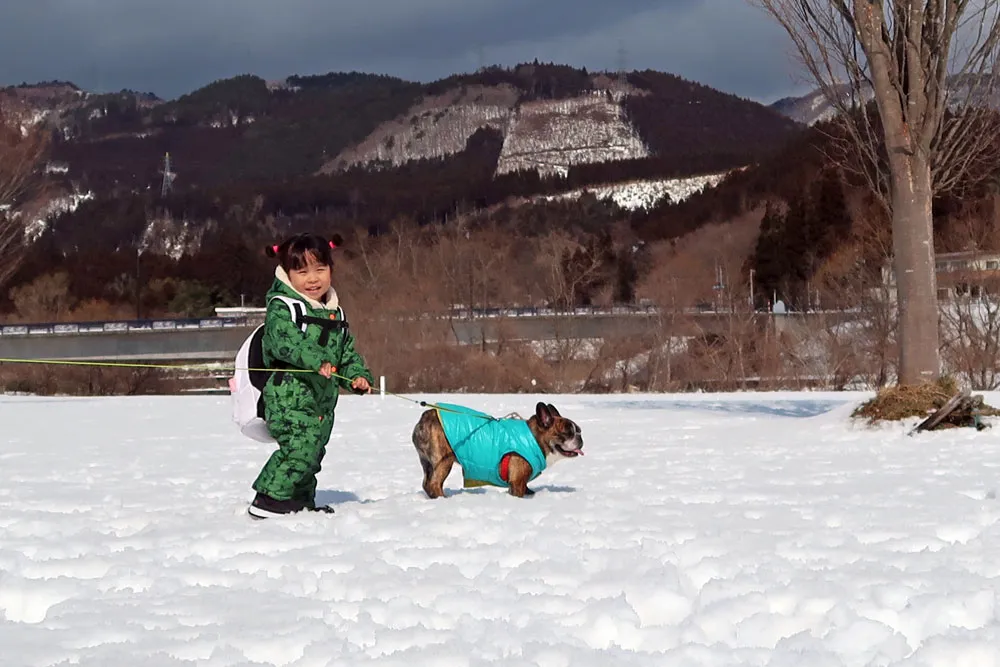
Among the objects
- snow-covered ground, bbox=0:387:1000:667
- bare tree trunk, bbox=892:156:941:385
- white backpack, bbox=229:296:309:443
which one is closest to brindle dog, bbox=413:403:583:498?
snow-covered ground, bbox=0:387:1000:667

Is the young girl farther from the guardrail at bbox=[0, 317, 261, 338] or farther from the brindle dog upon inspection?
the guardrail at bbox=[0, 317, 261, 338]

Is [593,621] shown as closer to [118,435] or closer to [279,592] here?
[279,592]

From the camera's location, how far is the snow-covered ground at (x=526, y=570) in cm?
426

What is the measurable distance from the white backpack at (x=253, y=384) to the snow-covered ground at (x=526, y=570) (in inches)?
25.0

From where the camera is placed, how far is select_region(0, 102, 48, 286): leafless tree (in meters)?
30.0

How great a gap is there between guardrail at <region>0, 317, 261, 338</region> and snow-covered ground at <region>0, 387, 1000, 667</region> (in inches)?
2010

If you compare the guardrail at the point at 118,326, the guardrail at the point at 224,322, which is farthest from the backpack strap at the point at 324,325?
the guardrail at the point at 118,326

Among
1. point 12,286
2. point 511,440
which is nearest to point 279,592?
point 511,440

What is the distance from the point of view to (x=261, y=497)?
7453mm

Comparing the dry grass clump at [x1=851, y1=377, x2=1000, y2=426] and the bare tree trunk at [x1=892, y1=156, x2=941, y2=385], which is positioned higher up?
the bare tree trunk at [x1=892, y1=156, x2=941, y2=385]

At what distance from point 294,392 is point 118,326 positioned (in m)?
58.1

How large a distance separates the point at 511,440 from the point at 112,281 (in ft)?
440

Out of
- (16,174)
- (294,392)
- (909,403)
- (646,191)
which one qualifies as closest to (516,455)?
(294,392)

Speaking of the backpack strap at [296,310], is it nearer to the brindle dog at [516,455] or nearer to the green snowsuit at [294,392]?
the green snowsuit at [294,392]
